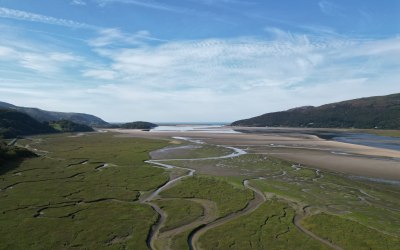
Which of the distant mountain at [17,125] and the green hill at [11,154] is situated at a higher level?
the distant mountain at [17,125]

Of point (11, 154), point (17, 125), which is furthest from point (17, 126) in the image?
point (11, 154)

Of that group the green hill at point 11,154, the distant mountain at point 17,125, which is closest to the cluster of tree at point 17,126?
the distant mountain at point 17,125

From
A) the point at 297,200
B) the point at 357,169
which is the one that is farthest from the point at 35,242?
the point at 357,169

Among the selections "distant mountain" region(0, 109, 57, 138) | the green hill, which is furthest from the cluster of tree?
the green hill

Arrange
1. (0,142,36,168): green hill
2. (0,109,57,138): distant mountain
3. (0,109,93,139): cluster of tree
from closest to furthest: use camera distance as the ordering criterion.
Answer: (0,142,36,168): green hill < (0,109,93,139): cluster of tree < (0,109,57,138): distant mountain

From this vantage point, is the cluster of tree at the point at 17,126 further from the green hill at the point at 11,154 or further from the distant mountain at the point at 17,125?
the green hill at the point at 11,154

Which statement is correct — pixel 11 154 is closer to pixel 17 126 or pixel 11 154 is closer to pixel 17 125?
pixel 17 126

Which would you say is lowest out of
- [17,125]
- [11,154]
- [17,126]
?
[11,154]

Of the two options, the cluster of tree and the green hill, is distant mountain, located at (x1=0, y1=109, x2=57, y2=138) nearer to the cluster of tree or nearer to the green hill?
the cluster of tree
